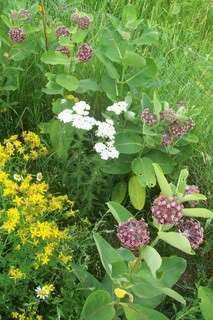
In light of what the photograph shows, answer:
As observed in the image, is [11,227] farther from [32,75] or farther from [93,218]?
[32,75]

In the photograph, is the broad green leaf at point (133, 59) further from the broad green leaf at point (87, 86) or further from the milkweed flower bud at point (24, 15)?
the milkweed flower bud at point (24, 15)

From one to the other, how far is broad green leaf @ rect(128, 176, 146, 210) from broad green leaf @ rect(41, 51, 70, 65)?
597 millimetres

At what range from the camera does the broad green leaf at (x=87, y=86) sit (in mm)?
2812

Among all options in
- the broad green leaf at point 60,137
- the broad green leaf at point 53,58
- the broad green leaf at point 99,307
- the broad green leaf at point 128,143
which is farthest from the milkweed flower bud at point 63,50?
the broad green leaf at point 99,307

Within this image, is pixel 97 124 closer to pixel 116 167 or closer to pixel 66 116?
pixel 66 116

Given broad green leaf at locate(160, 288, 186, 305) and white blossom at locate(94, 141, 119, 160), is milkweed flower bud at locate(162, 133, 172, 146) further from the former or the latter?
broad green leaf at locate(160, 288, 186, 305)

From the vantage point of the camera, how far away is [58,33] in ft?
9.34

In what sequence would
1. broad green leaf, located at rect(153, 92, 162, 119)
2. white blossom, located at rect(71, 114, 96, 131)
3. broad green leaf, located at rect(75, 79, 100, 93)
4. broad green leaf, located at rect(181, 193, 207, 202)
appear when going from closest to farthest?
1. broad green leaf, located at rect(181, 193, 207, 202)
2. white blossom, located at rect(71, 114, 96, 131)
3. broad green leaf, located at rect(153, 92, 162, 119)
4. broad green leaf, located at rect(75, 79, 100, 93)

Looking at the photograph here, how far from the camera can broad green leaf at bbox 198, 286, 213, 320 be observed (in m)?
2.19

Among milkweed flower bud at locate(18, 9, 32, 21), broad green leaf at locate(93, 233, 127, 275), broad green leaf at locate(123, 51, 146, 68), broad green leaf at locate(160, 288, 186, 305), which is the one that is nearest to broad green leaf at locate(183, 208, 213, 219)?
broad green leaf at locate(160, 288, 186, 305)

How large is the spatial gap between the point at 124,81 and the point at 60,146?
16.8 inches

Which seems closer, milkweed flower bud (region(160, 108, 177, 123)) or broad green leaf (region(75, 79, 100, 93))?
milkweed flower bud (region(160, 108, 177, 123))

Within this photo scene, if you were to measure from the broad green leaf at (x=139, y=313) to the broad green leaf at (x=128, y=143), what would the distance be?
75 cm

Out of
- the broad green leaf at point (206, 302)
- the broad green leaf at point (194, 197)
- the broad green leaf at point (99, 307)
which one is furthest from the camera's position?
the broad green leaf at point (206, 302)
